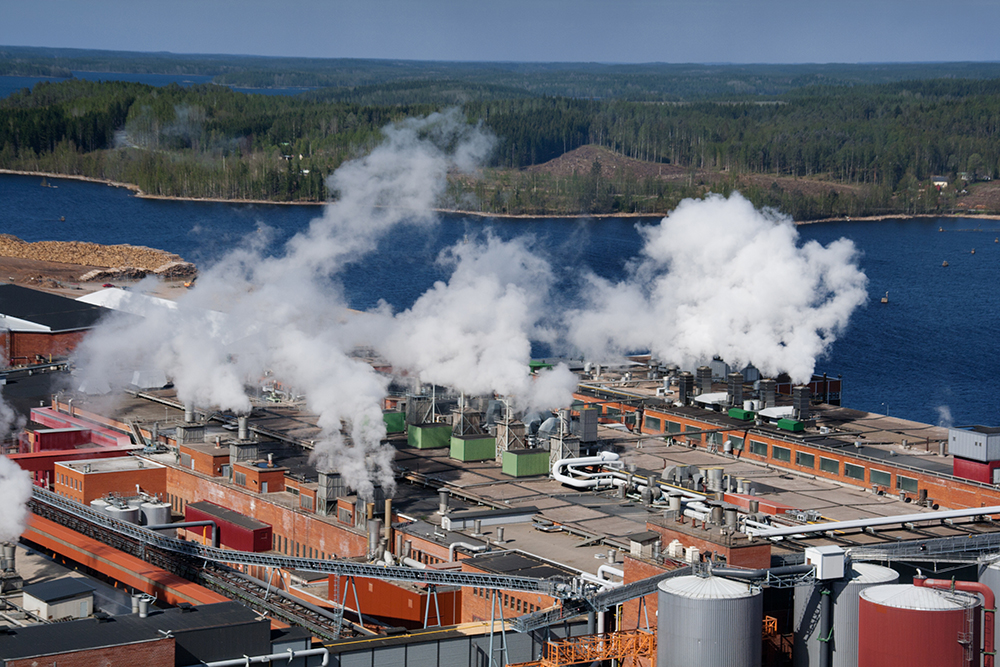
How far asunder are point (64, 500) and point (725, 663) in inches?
1287

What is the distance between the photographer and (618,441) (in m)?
74.7

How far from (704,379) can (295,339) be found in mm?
22888

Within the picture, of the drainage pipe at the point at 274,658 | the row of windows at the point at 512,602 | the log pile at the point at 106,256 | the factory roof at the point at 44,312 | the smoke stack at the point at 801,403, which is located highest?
the log pile at the point at 106,256

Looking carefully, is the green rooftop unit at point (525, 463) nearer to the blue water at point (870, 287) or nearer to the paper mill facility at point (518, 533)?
the paper mill facility at point (518, 533)

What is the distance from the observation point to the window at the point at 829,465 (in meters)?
69.2

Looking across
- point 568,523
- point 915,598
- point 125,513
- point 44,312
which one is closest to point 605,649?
point 915,598

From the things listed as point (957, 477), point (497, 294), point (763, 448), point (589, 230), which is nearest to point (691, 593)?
point (957, 477)

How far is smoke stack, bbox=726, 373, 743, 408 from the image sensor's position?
7975 centimetres

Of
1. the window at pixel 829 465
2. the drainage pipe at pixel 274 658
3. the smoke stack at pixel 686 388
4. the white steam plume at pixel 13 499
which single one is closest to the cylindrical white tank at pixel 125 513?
the white steam plume at pixel 13 499

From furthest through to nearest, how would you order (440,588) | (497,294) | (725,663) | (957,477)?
(497,294)
(957,477)
(440,588)
(725,663)

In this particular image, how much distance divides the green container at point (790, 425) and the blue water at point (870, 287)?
33.8 meters

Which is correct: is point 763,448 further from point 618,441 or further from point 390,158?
point 390,158

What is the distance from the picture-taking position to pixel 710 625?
126 ft

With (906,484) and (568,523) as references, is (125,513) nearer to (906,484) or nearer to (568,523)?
(568,523)
